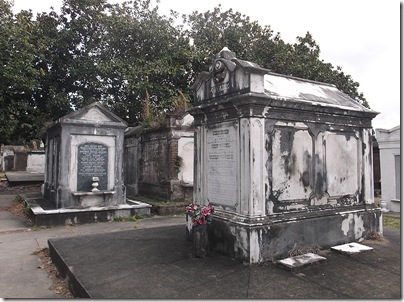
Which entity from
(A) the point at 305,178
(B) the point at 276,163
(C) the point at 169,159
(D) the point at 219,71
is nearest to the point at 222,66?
(D) the point at 219,71

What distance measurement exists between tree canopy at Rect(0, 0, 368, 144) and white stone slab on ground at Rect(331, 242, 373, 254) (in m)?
11.0

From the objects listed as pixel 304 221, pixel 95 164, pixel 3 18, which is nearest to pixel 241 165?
pixel 304 221

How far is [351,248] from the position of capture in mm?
4895

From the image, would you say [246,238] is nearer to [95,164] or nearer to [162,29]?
[95,164]

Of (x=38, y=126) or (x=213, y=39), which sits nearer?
(x=38, y=126)

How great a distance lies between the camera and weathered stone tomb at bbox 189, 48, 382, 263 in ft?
14.6

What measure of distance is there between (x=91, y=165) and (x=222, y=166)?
5552mm

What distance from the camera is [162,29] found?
17422 mm

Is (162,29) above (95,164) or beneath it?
above

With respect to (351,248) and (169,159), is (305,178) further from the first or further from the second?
(169,159)

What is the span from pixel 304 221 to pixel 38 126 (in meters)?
14.0

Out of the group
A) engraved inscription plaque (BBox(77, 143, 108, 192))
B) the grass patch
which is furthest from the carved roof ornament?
the grass patch

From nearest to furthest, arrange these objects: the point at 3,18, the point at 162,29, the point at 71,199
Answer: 1. the point at 71,199
2. the point at 3,18
3. the point at 162,29

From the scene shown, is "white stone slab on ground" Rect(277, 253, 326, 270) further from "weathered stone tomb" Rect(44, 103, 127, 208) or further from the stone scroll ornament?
"weathered stone tomb" Rect(44, 103, 127, 208)
